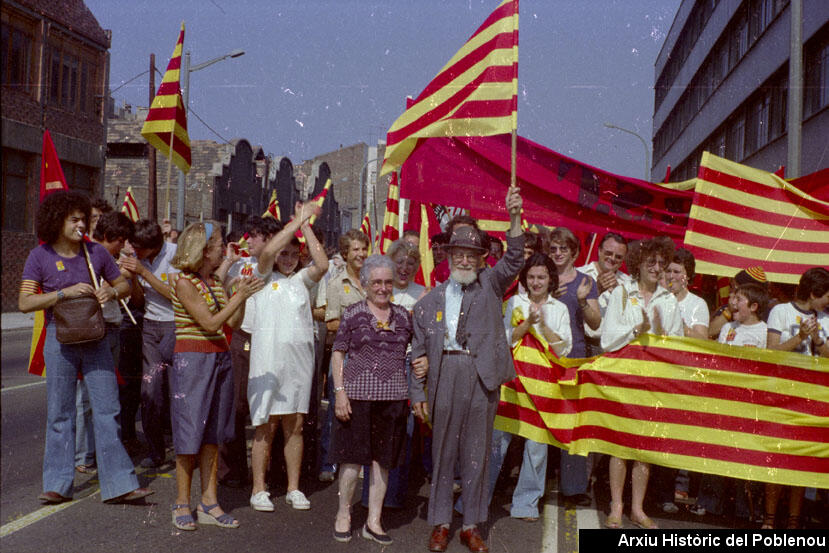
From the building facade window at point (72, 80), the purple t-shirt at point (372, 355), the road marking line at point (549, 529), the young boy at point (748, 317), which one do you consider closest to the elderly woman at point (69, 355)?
the purple t-shirt at point (372, 355)

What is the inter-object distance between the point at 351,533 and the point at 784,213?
4.20 m

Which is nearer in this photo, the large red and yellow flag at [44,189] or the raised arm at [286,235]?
the raised arm at [286,235]

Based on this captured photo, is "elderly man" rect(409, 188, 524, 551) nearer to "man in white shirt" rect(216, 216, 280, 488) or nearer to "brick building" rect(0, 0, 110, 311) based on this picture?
"man in white shirt" rect(216, 216, 280, 488)

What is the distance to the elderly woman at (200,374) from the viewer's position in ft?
16.3

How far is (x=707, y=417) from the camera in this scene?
200 inches

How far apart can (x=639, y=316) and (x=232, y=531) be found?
3.04 meters

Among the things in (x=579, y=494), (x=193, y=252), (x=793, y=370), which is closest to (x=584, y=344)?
(x=579, y=494)

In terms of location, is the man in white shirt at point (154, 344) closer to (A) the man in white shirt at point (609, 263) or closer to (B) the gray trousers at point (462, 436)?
(B) the gray trousers at point (462, 436)

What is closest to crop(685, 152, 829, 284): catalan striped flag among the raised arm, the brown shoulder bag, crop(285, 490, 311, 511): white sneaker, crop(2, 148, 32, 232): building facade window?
the raised arm

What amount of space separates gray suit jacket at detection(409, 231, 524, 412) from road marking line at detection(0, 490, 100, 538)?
8.06 ft

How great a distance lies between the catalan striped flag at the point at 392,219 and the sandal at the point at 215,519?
3611mm

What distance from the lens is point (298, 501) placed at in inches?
216

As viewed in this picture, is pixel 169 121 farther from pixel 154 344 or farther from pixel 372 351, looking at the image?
pixel 372 351

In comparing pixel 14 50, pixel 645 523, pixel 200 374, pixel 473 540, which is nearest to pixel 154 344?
pixel 200 374
